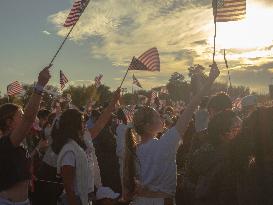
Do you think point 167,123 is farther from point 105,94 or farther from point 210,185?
point 105,94

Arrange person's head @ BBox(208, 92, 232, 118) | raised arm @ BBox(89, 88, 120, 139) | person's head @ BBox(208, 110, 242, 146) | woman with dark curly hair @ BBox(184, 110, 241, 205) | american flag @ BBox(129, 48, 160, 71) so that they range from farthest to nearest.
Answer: american flag @ BBox(129, 48, 160, 71) → person's head @ BBox(208, 92, 232, 118) → raised arm @ BBox(89, 88, 120, 139) → person's head @ BBox(208, 110, 242, 146) → woman with dark curly hair @ BBox(184, 110, 241, 205)

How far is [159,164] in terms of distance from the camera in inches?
188

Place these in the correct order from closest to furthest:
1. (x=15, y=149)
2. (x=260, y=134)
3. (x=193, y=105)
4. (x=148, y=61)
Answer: (x=260, y=134)
(x=15, y=149)
(x=193, y=105)
(x=148, y=61)

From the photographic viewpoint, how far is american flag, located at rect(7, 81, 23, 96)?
23.5m

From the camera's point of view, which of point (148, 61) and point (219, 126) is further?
point (148, 61)

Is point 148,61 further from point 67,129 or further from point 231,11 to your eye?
point 67,129

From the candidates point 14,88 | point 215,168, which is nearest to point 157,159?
point 215,168

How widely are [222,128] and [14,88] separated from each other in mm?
20230

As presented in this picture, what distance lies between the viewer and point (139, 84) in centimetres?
3038

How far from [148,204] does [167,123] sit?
9396 mm

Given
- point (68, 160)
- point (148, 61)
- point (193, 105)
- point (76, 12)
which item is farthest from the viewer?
point (148, 61)

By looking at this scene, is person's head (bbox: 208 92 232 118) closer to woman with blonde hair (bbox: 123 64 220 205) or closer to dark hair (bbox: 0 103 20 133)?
woman with blonde hair (bbox: 123 64 220 205)

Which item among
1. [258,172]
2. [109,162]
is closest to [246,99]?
Result: [109,162]

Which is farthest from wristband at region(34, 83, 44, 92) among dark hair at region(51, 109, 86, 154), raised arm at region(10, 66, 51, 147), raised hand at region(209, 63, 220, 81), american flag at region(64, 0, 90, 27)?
american flag at region(64, 0, 90, 27)
